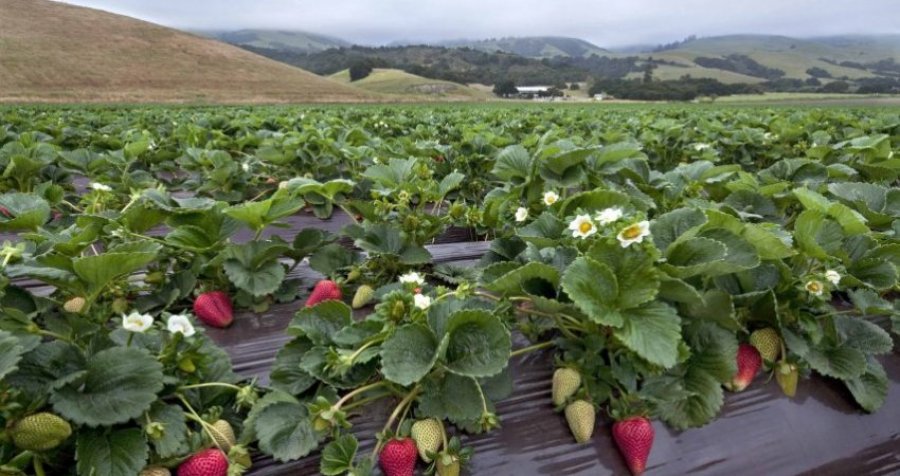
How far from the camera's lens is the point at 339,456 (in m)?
1.27

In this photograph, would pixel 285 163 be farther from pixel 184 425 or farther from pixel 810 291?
pixel 810 291

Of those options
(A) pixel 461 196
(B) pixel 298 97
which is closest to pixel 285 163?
(A) pixel 461 196

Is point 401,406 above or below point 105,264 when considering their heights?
below

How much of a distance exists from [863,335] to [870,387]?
0.16m

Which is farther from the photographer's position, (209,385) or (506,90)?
(506,90)

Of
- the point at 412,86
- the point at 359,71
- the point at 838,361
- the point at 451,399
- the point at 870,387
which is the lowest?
the point at 412,86

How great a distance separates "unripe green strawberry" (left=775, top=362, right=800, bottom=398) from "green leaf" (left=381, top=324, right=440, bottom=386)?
1.14 metres

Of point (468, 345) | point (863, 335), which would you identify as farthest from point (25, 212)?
point (863, 335)

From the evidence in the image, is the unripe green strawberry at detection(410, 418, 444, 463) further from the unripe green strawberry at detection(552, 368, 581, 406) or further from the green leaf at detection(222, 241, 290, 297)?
the green leaf at detection(222, 241, 290, 297)

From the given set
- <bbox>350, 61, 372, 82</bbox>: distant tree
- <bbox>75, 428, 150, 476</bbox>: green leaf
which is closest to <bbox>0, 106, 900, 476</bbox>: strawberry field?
<bbox>75, 428, 150, 476</bbox>: green leaf

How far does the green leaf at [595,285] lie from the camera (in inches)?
53.2

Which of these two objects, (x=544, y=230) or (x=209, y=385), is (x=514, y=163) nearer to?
(x=544, y=230)

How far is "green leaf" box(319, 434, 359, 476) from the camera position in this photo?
125 cm

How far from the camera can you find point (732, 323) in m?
1.59
